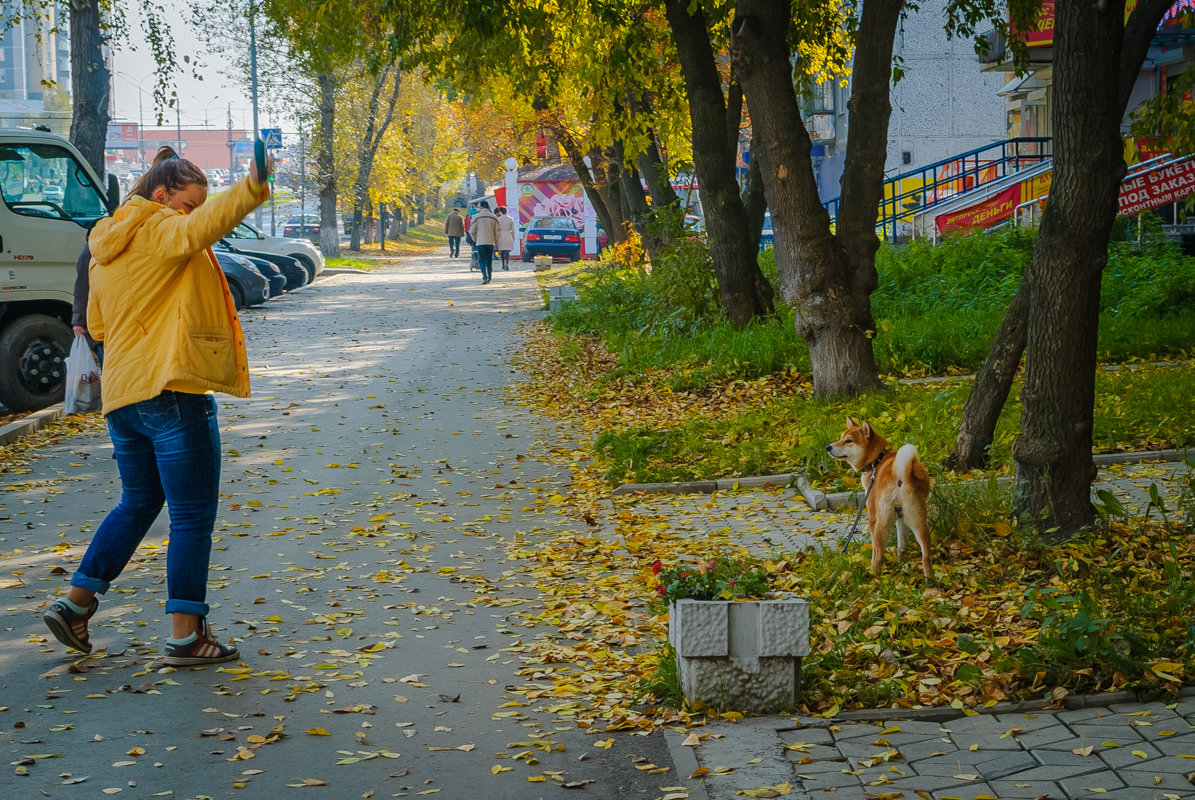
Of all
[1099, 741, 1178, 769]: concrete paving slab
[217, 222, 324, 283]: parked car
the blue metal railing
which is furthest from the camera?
[217, 222, 324, 283]: parked car

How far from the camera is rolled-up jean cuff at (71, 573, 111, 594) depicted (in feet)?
18.0

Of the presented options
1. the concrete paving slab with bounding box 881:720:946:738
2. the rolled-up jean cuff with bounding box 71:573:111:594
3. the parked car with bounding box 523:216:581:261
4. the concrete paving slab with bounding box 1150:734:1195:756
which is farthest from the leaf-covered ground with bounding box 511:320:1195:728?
the parked car with bounding box 523:216:581:261

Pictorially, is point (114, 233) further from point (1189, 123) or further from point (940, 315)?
point (940, 315)

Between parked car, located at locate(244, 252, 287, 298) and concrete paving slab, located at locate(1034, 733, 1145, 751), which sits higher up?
parked car, located at locate(244, 252, 287, 298)

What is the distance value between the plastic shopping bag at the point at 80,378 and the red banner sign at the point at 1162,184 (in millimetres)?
14875

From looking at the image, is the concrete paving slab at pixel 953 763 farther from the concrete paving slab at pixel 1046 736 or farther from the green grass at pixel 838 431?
the green grass at pixel 838 431

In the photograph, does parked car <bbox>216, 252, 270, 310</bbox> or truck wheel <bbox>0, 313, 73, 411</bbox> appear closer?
truck wheel <bbox>0, 313, 73, 411</bbox>

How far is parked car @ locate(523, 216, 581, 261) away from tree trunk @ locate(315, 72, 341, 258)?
7.24m

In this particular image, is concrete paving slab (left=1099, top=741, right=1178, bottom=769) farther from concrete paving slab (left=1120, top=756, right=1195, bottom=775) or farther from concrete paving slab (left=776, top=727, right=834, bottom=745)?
concrete paving slab (left=776, top=727, right=834, bottom=745)

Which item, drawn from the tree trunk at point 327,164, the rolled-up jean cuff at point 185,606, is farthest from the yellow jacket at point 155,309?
the tree trunk at point 327,164

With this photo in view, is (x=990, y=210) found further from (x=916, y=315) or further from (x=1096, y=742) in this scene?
(x=1096, y=742)

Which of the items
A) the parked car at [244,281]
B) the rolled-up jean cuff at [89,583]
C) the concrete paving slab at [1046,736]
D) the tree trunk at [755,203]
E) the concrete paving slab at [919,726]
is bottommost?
the concrete paving slab at [919,726]

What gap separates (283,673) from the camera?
211 inches

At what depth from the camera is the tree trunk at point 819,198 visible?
416 inches
